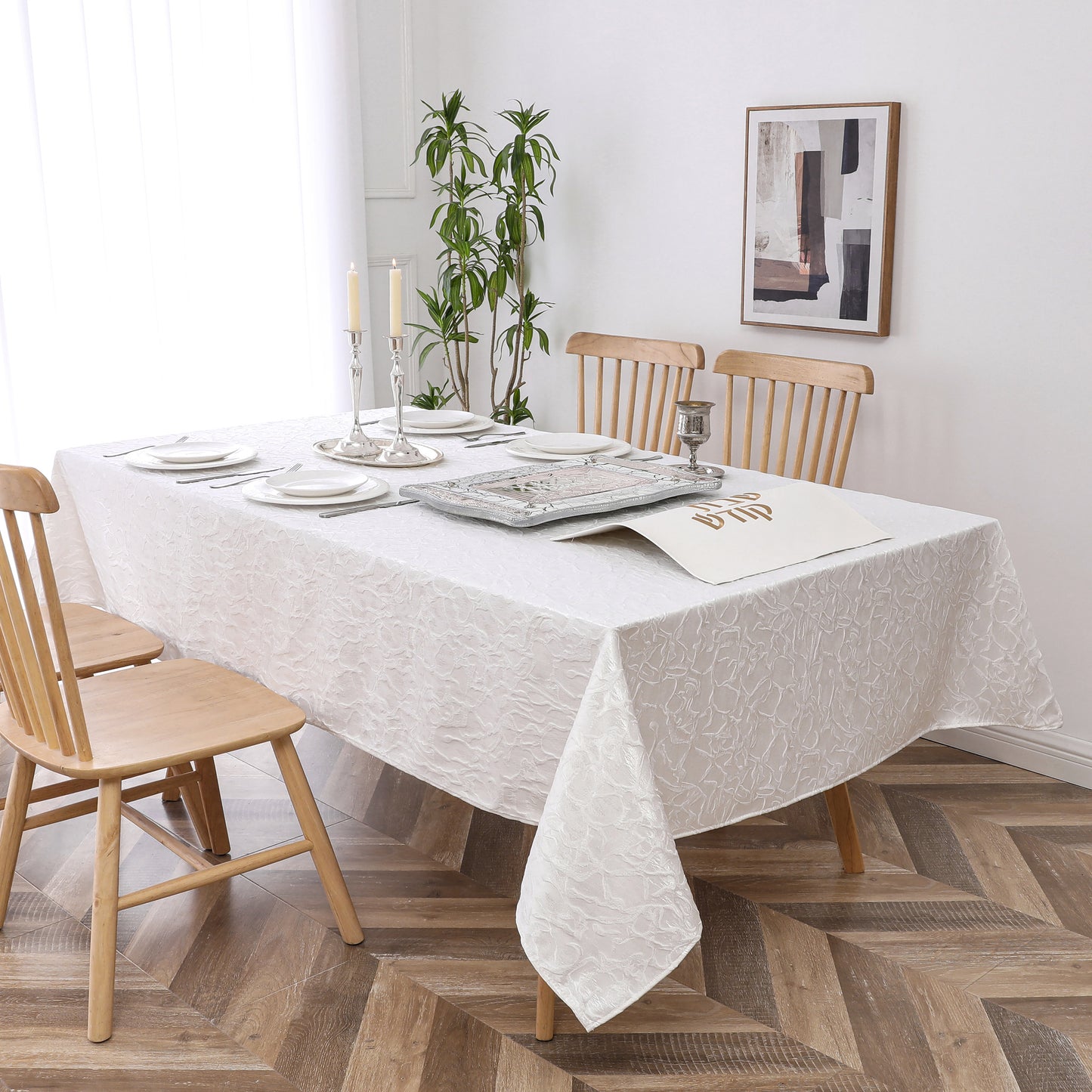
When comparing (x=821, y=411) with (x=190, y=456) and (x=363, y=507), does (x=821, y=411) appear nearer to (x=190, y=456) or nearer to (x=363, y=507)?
(x=363, y=507)

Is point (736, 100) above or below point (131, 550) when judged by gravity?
above

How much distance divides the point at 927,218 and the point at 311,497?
1.68 meters

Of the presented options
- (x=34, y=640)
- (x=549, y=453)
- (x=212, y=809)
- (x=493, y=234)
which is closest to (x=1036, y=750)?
(x=549, y=453)

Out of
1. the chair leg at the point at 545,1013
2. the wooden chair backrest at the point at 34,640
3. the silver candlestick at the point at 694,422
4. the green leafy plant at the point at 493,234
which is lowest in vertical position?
the chair leg at the point at 545,1013

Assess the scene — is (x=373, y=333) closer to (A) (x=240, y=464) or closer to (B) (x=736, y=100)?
(B) (x=736, y=100)

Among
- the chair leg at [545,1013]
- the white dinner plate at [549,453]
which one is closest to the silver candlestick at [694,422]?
the white dinner plate at [549,453]

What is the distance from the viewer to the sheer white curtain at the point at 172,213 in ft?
10.7

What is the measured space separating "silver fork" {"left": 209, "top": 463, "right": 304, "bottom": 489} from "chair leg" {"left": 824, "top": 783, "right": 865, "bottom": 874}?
1220mm

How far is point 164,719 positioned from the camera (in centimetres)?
194

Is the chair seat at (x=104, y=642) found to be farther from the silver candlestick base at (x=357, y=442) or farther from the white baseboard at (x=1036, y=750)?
the white baseboard at (x=1036, y=750)

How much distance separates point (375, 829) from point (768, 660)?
1182 mm

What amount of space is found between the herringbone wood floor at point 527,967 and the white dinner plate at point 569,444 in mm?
829

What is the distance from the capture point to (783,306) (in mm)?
3121

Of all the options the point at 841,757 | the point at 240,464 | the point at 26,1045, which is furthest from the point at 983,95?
the point at 26,1045
